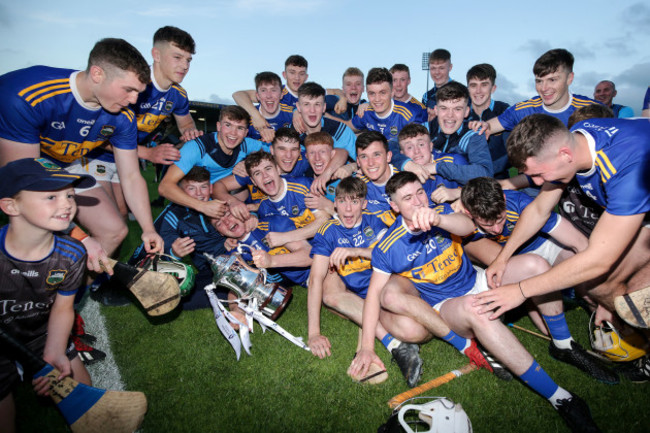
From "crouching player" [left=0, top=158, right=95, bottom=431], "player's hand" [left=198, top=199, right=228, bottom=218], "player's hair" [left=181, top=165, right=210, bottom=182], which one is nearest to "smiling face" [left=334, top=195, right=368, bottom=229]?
"player's hand" [left=198, top=199, right=228, bottom=218]

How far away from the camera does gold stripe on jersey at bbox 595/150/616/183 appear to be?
7.91 feet

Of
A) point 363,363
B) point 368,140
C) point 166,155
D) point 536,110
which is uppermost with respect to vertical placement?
point 536,110

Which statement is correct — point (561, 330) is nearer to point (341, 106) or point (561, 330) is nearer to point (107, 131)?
point (107, 131)

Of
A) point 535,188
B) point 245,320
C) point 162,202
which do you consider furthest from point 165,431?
point 162,202

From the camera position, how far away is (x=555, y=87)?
14.7ft

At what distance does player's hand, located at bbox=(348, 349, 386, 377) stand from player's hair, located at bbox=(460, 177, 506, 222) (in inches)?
58.3

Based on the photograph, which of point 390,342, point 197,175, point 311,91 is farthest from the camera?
point 311,91

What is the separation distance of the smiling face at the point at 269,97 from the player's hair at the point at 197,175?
5.90 ft

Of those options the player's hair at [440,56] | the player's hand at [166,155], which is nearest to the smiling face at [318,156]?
the player's hand at [166,155]

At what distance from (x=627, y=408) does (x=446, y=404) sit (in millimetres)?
1366

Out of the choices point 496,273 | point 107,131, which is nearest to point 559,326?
point 496,273

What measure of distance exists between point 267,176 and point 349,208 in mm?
1256

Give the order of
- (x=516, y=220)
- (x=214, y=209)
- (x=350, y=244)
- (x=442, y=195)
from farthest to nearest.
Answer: (x=214, y=209) → (x=350, y=244) → (x=442, y=195) → (x=516, y=220)

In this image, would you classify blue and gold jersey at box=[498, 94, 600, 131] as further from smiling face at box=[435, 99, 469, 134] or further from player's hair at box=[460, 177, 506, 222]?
player's hair at box=[460, 177, 506, 222]
